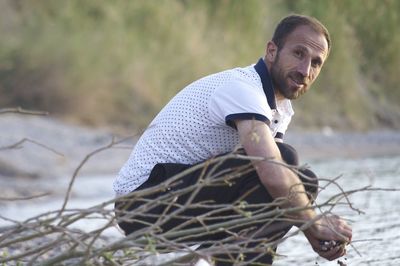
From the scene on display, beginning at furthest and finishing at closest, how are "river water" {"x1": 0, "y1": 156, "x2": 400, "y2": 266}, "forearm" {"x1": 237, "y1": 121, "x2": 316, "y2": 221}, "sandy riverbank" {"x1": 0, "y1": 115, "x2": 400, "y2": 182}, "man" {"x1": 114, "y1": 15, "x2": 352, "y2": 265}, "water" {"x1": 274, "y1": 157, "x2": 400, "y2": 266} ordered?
"sandy riverbank" {"x1": 0, "y1": 115, "x2": 400, "y2": 182} < "river water" {"x1": 0, "y1": 156, "x2": 400, "y2": 266} < "water" {"x1": 274, "y1": 157, "x2": 400, "y2": 266} < "man" {"x1": 114, "y1": 15, "x2": 352, "y2": 265} < "forearm" {"x1": 237, "y1": 121, "x2": 316, "y2": 221}

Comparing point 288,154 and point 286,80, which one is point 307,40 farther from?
point 288,154

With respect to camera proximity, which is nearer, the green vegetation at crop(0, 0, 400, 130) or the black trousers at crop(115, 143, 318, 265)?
the black trousers at crop(115, 143, 318, 265)

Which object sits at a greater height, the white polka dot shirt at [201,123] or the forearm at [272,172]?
the white polka dot shirt at [201,123]

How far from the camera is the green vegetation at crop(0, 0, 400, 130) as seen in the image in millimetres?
17094

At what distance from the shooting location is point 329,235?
169 inches

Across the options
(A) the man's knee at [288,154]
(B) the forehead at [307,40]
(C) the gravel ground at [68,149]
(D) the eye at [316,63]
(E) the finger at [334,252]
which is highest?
(C) the gravel ground at [68,149]

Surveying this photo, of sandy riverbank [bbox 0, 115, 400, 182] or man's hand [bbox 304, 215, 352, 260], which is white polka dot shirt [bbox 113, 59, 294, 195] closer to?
man's hand [bbox 304, 215, 352, 260]

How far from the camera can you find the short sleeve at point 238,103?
170 inches

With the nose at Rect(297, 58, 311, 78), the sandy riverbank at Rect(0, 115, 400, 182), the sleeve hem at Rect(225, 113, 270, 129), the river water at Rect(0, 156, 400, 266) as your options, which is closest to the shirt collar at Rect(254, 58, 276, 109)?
the nose at Rect(297, 58, 311, 78)

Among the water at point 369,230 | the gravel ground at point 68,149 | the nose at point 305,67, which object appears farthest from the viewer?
the gravel ground at point 68,149

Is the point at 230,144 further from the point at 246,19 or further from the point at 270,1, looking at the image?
the point at 270,1

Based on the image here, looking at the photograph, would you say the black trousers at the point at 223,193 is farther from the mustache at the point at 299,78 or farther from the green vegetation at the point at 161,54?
the green vegetation at the point at 161,54

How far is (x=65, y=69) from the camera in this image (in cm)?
1744

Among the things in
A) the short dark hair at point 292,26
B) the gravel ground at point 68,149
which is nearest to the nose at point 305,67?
the short dark hair at point 292,26
